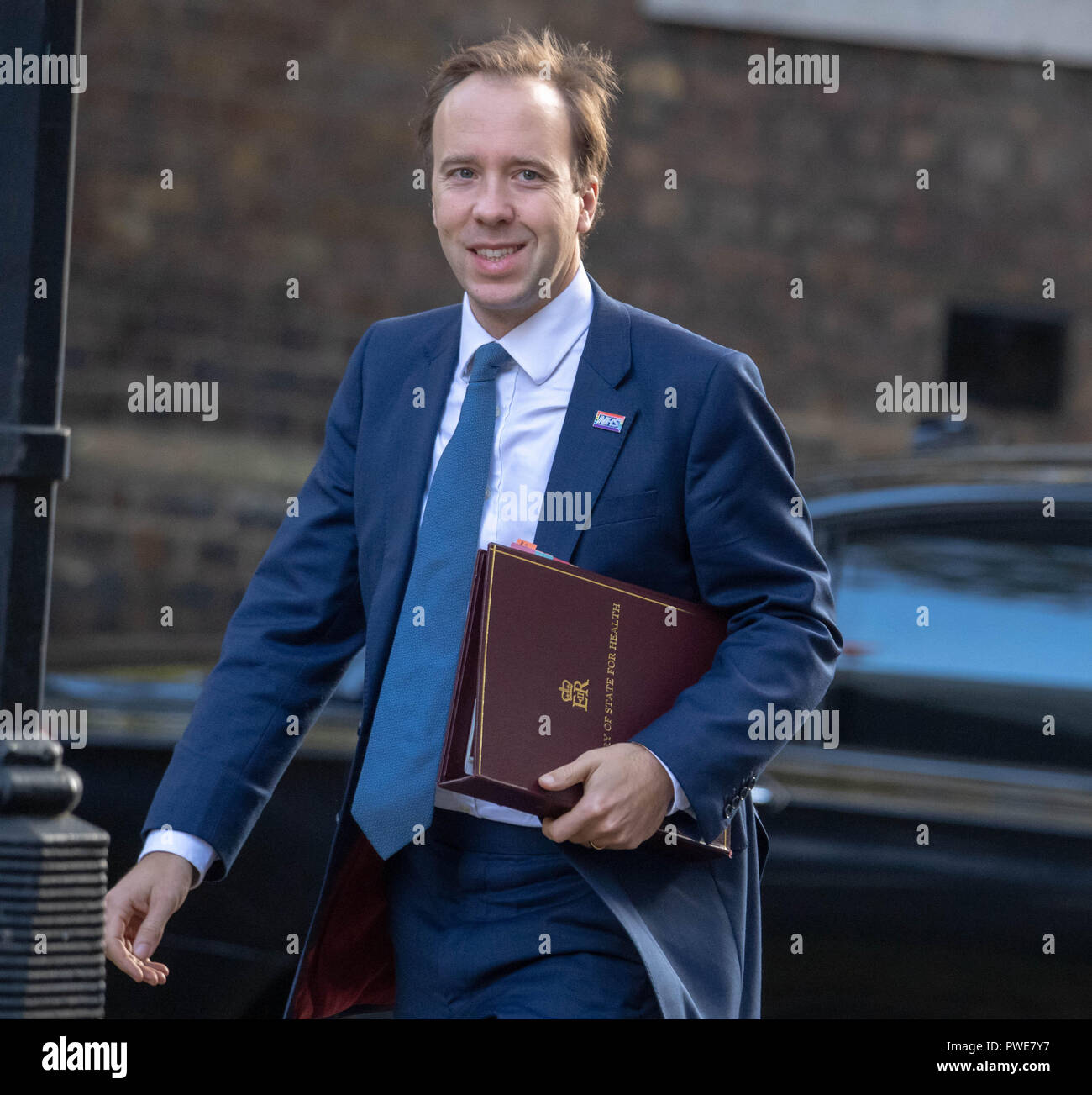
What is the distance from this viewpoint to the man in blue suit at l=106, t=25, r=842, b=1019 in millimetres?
2084

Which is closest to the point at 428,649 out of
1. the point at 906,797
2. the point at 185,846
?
the point at 185,846

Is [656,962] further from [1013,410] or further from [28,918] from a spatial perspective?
[1013,410]

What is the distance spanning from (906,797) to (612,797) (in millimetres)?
1568

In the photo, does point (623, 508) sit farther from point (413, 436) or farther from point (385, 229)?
point (385, 229)

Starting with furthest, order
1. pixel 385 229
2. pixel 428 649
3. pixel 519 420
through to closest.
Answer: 1. pixel 385 229
2. pixel 519 420
3. pixel 428 649

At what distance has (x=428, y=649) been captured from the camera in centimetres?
212

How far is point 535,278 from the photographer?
2201 millimetres

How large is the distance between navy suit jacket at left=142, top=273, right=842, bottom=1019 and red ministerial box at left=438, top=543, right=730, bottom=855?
5 cm

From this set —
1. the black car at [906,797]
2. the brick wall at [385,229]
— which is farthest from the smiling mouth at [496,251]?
the brick wall at [385,229]

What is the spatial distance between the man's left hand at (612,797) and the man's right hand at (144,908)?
532 mm
